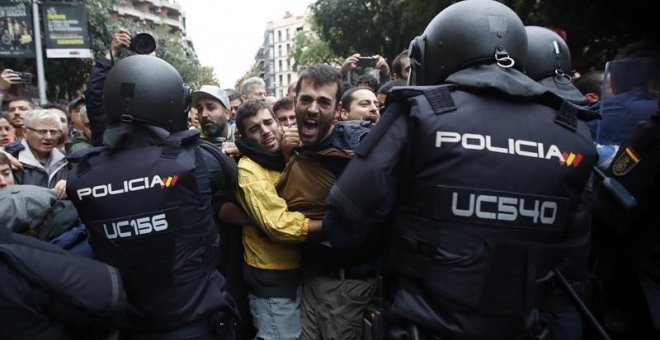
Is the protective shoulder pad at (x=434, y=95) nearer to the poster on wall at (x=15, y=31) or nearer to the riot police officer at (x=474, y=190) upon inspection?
the riot police officer at (x=474, y=190)

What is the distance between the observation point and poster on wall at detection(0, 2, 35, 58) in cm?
1468

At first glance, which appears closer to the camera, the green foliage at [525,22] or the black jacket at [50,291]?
the black jacket at [50,291]

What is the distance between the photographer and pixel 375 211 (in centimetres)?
188

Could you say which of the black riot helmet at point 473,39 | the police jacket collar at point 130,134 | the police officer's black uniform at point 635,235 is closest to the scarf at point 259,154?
the police jacket collar at point 130,134

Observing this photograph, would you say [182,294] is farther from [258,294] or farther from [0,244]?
[0,244]

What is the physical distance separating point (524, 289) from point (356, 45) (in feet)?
87.0

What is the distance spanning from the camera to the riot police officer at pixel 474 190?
1735mm

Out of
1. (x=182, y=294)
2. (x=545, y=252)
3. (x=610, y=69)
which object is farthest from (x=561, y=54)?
(x=182, y=294)

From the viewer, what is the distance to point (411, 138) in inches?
72.1

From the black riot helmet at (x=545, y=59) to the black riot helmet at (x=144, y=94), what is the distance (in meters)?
2.04

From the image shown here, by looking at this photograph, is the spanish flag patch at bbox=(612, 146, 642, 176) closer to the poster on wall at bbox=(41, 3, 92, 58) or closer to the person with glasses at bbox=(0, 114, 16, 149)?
the person with glasses at bbox=(0, 114, 16, 149)

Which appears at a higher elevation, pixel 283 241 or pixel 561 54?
pixel 561 54

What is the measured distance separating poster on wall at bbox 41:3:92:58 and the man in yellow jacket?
14.9 meters

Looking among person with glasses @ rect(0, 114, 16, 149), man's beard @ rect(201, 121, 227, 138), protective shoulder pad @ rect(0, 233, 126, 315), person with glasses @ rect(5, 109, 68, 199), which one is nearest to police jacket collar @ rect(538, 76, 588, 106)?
protective shoulder pad @ rect(0, 233, 126, 315)
